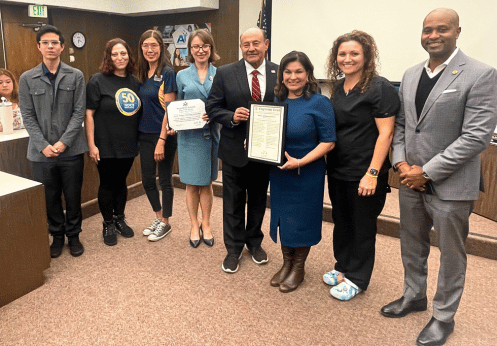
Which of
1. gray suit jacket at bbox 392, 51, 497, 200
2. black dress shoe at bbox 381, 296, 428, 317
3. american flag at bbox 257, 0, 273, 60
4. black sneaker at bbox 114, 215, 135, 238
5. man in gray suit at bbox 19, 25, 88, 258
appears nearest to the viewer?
gray suit jacket at bbox 392, 51, 497, 200

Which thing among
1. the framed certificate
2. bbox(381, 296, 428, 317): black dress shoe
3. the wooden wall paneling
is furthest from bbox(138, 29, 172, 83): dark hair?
the wooden wall paneling

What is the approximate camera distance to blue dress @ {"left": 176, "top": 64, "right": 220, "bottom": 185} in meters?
2.62

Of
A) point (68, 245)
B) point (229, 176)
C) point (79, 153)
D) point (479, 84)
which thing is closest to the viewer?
point (479, 84)

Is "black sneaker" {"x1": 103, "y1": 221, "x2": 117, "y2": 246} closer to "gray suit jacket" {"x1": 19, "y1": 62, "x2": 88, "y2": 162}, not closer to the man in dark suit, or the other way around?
"gray suit jacket" {"x1": 19, "y1": 62, "x2": 88, "y2": 162}

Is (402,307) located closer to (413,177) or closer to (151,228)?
(413,177)

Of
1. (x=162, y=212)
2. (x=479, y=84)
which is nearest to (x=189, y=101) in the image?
(x=162, y=212)

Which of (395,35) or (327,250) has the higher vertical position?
(395,35)

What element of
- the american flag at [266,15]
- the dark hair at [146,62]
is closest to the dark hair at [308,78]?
the dark hair at [146,62]

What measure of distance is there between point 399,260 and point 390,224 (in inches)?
17.9

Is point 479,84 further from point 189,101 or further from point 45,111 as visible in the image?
point 45,111

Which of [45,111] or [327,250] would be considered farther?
[327,250]

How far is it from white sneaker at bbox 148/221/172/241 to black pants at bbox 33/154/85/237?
21.2 inches

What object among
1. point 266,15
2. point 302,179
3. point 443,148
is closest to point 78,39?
point 266,15

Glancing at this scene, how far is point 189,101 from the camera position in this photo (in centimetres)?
255
